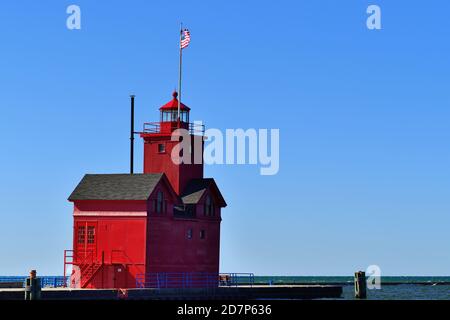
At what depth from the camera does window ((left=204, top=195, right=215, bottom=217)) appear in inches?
2416

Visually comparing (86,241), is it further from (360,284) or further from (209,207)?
(360,284)

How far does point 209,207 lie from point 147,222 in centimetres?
763

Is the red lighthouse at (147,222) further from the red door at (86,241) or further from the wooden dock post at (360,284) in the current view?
the wooden dock post at (360,284)

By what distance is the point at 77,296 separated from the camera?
49188mm

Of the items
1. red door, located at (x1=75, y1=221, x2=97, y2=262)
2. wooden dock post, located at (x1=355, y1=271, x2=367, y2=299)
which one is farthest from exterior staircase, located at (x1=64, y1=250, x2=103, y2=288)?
wooden dock post, located at (x1=355, y1=271, x2=367, y2=299)

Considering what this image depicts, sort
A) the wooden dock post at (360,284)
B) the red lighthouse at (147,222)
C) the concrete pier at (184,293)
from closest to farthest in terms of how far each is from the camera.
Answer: the concrete pier at (184,293)
the red lighthouse at (147,222)
the wooden dock post at (360,284)

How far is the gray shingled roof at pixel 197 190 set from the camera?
6041 cm

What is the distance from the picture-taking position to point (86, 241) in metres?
56.3

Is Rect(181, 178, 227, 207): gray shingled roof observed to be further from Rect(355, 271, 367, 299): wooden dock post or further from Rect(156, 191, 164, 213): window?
Rect(355, 271, 367, 299): wooden dock post

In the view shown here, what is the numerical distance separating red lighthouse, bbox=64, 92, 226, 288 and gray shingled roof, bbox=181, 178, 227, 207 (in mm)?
67

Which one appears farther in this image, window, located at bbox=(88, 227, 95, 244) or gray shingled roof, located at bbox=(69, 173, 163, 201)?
window, located at bbox=(88, 227, 95, 244)

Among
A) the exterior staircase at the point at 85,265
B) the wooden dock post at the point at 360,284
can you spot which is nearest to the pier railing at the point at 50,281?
the exterior staircase at the point at 85,265
